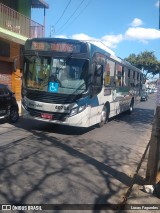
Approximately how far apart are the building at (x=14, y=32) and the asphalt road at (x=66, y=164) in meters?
8.45

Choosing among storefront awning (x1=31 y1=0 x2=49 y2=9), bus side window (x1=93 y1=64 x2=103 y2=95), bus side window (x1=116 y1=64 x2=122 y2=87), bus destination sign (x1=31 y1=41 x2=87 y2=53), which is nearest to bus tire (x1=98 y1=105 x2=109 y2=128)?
bus side window (x1=93 y1=64 x2=103 y2=95)

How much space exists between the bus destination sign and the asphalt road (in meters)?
2.81

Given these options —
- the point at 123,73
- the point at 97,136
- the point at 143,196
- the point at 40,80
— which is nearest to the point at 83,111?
the point at 97,136

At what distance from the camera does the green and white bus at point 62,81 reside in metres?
10.6

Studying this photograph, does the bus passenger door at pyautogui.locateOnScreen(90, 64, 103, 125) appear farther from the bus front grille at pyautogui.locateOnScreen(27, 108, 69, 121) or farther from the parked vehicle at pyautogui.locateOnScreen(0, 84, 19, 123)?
the parked vehicle at pyautogui.locateOnScreen(0, 84, 19, 123)

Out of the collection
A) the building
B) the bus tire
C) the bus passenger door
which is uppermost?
the building

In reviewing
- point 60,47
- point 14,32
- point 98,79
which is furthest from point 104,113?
point 14,32

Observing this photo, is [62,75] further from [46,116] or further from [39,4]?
[39,4]

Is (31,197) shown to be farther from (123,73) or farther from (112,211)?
(123,73)

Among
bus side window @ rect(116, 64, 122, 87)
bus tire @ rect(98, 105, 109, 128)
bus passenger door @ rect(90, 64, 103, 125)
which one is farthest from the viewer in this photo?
bus side window @ rect(116, 64, 122, 87)

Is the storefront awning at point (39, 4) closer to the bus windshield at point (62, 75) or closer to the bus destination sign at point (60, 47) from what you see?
the bus destination sign at point (60, 47)

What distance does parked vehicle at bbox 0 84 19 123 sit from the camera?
41.0 ft

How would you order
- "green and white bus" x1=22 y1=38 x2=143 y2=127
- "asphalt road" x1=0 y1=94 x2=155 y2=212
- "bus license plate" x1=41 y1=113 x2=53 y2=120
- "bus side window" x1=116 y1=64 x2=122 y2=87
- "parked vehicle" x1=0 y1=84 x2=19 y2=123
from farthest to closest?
"bus side window" x1=116 y1=64 x2=122 y2=87 < "parked vehicle" x1=0 y1=84 x2=19 y2=123 < "bus license plate" x1=41 y1=113 x2=53 y2=120 < "green and white bus" x1=22 y1=38 x2=143 y2=127 < "asphalt road" x1=0 y1=94 x2=155 y2=212

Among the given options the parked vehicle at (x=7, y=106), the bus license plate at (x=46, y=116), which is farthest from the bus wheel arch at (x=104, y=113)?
the parked vehicle at (x=7, y=106)
